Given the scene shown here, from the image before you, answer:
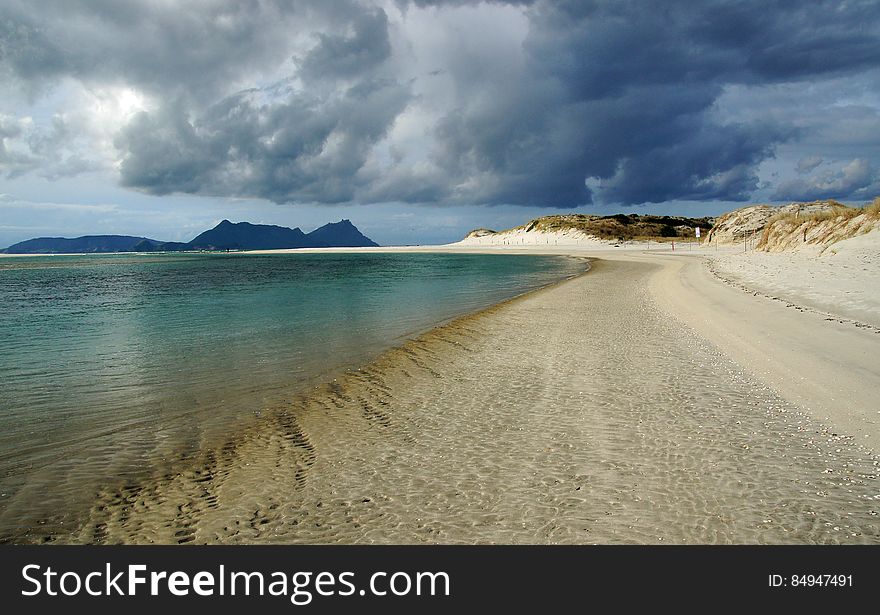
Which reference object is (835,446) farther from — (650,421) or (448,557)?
(448,557)

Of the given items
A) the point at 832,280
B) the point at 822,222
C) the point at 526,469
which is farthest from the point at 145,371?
Answer: the point at 822,222

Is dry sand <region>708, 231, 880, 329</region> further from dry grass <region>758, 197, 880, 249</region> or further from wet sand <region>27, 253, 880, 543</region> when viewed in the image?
wet sand <region>27, 253, 880, 543</region>

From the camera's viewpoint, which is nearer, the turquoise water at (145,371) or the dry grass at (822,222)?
the turquoise water at (145,371)

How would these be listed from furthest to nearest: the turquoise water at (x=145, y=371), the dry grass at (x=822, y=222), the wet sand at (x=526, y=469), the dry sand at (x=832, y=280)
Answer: the dry grass at (x=822, y=222), the dry sand at (x=832, y=280), the turquoise water at (x=145, y=371), the wet sand at (x=526, y=469)

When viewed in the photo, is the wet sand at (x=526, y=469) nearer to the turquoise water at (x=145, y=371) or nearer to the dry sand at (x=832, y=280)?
the turquoise water at (x=145, y=371)

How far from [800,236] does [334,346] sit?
45442 mm

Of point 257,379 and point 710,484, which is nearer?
point 710,484

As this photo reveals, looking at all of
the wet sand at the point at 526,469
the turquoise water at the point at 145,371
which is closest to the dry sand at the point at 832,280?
the wet sand at the point at 526,469

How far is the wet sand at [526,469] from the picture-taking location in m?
5.11

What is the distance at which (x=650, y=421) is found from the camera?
8.00m

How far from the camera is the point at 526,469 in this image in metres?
6.44

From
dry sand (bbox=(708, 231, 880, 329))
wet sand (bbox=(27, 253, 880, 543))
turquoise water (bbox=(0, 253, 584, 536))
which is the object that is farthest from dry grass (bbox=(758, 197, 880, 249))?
wet sand (bbox=(27, 253, 880, 543))

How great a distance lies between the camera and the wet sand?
5.11 metres

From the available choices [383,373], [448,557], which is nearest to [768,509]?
[448,557]
